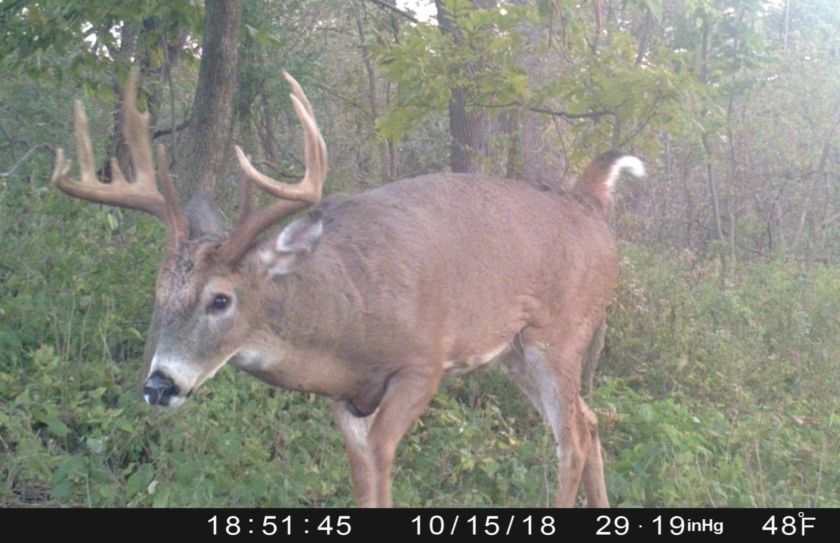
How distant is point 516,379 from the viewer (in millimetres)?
6270

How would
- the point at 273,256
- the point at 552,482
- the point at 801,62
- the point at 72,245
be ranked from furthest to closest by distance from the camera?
the point at 801,62, the point at 72,245, the point at 552,482, the point at 273,256

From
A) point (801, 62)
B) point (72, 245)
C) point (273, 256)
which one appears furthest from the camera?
point (801, 62)

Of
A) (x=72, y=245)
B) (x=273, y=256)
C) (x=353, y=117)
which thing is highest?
(x=353, y=117)

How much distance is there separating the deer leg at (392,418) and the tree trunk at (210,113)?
2740mm

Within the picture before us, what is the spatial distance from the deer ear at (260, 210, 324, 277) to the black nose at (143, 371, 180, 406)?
0.72 m

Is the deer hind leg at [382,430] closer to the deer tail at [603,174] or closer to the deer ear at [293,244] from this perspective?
the deer ear at [293,244]

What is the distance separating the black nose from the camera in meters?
4.55

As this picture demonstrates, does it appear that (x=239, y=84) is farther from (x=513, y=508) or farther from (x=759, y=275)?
(x=513, y=508)

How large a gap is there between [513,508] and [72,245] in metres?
4.08

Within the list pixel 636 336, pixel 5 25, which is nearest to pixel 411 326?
pixel 636 336

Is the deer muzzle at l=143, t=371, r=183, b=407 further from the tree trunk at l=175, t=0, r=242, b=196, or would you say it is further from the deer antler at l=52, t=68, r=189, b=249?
the tree trunk at l=175, t=0, r=242, b=196

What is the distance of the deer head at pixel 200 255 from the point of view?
4688 mm
